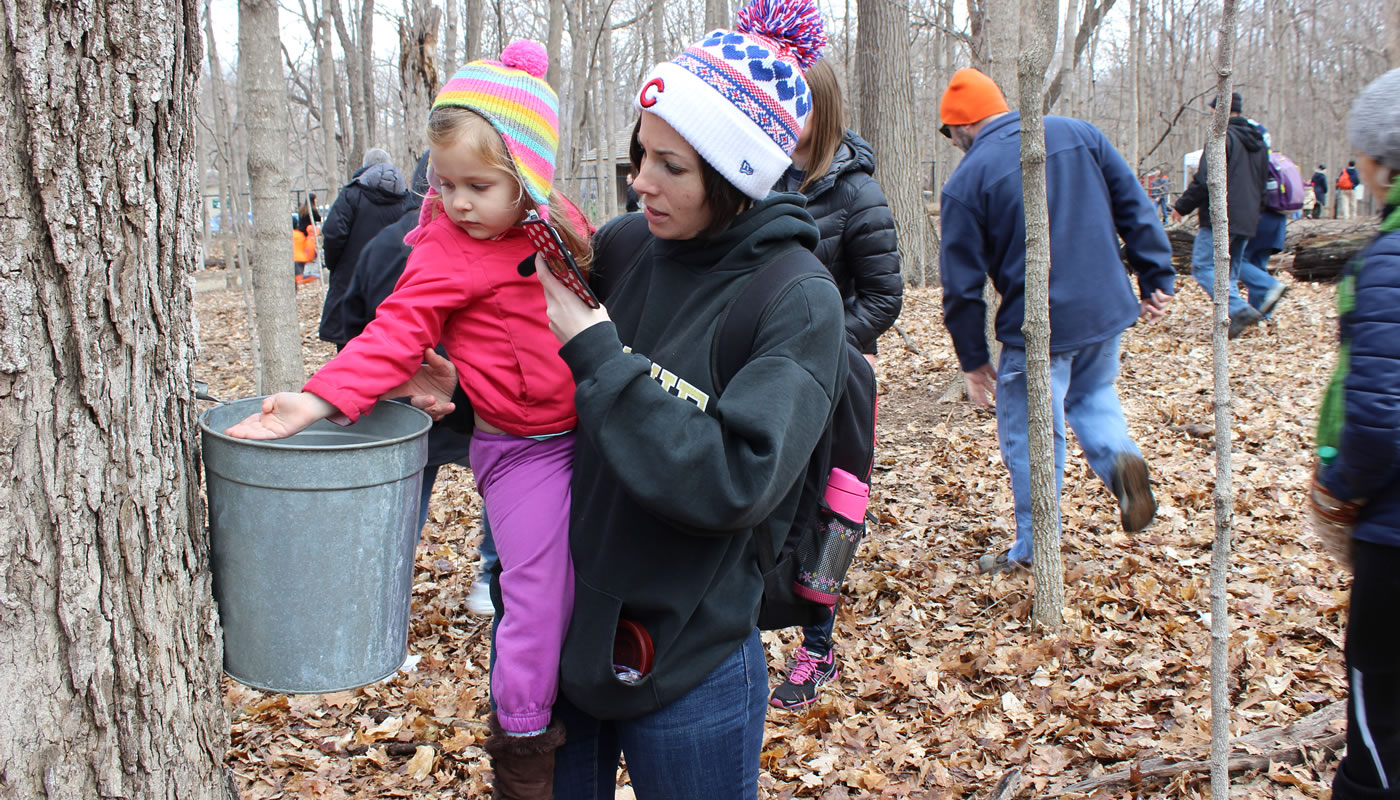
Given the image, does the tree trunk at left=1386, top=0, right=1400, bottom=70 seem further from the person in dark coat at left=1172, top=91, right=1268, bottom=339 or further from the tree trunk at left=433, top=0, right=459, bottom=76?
the tree trunk at left=433, top=0, right=459, bottom=76

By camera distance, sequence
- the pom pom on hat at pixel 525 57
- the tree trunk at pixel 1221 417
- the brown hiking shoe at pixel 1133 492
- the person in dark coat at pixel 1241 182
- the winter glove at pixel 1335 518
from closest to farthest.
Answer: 1. the tree trunk at pixel 1221 417
2. the winter glove at pixel 1335 518
3. the pom pom on hat at pixel 525 57
4. the brown hiking shoe at pixel 1133 492
5. the person in dark coat at pixel 1241 182

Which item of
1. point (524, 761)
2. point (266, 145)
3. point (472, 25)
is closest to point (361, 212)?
point (266, 145)

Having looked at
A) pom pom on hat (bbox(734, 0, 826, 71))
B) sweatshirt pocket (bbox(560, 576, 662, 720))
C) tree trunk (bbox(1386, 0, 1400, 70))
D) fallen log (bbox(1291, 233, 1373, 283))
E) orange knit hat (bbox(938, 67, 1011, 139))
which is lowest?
sweatshirt pocket (bbox(560, 576, 662, 720))

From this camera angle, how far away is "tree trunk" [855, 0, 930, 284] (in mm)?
9594

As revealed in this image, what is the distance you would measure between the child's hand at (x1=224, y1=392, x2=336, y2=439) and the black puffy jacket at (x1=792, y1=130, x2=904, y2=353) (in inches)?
89.4

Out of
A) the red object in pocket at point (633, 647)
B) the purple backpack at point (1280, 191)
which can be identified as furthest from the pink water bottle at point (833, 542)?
the purple backpack at point (1280, 191)

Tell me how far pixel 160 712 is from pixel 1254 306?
9.97m

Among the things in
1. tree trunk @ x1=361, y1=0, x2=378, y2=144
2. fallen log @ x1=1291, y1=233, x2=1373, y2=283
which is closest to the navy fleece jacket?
fallen log @ x1=1291, y1=233, x2=1373, y2=283

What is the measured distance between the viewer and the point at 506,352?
2.09 metres

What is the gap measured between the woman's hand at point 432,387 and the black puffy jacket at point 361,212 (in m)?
4.02

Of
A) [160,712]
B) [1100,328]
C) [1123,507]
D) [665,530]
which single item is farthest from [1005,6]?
[160,712]

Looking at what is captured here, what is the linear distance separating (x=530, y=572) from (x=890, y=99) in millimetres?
9021

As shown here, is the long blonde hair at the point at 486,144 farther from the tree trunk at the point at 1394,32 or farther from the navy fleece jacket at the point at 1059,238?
the tree trunk at the point at 1394,32

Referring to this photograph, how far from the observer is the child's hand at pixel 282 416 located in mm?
1602
